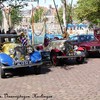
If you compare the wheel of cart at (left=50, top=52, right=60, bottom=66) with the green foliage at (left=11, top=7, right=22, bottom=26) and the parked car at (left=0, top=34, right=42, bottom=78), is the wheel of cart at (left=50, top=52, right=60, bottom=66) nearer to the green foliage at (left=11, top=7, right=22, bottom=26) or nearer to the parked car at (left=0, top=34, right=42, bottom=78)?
the parked car at (left=0, top=34, right=42, bottom=78)

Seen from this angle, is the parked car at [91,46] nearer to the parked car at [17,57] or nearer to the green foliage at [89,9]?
the parked car at [17,57]

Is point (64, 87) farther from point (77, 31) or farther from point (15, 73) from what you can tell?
point (77, 31)

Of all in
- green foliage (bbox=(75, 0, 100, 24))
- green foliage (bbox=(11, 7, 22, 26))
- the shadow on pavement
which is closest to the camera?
the shadow on pavement

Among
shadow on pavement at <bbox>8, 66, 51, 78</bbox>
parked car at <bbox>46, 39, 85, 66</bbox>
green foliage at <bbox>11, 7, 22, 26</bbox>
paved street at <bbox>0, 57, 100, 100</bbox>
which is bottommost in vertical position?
shadow on pavement at <bbox>8, 66, 51, 78</bbox>

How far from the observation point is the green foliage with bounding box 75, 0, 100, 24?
33.9 meters

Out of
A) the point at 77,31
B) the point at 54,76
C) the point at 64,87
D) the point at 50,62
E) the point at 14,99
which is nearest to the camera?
the point at 14,99

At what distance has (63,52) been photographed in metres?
16.1

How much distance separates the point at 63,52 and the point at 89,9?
19.4m

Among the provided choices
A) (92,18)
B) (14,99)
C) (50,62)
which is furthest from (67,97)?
(92,18)

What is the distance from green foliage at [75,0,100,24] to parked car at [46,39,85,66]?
17693mm

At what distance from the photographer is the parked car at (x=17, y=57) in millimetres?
12625

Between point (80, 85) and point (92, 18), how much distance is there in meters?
27.7

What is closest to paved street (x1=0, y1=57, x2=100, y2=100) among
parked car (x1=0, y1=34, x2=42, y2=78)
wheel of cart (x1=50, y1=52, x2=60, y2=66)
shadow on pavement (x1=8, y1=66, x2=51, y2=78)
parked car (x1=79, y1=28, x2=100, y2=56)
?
shadow on pavement (x1=8, y1=66, x2=51, y2=78)

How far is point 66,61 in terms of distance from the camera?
57.9 feet
